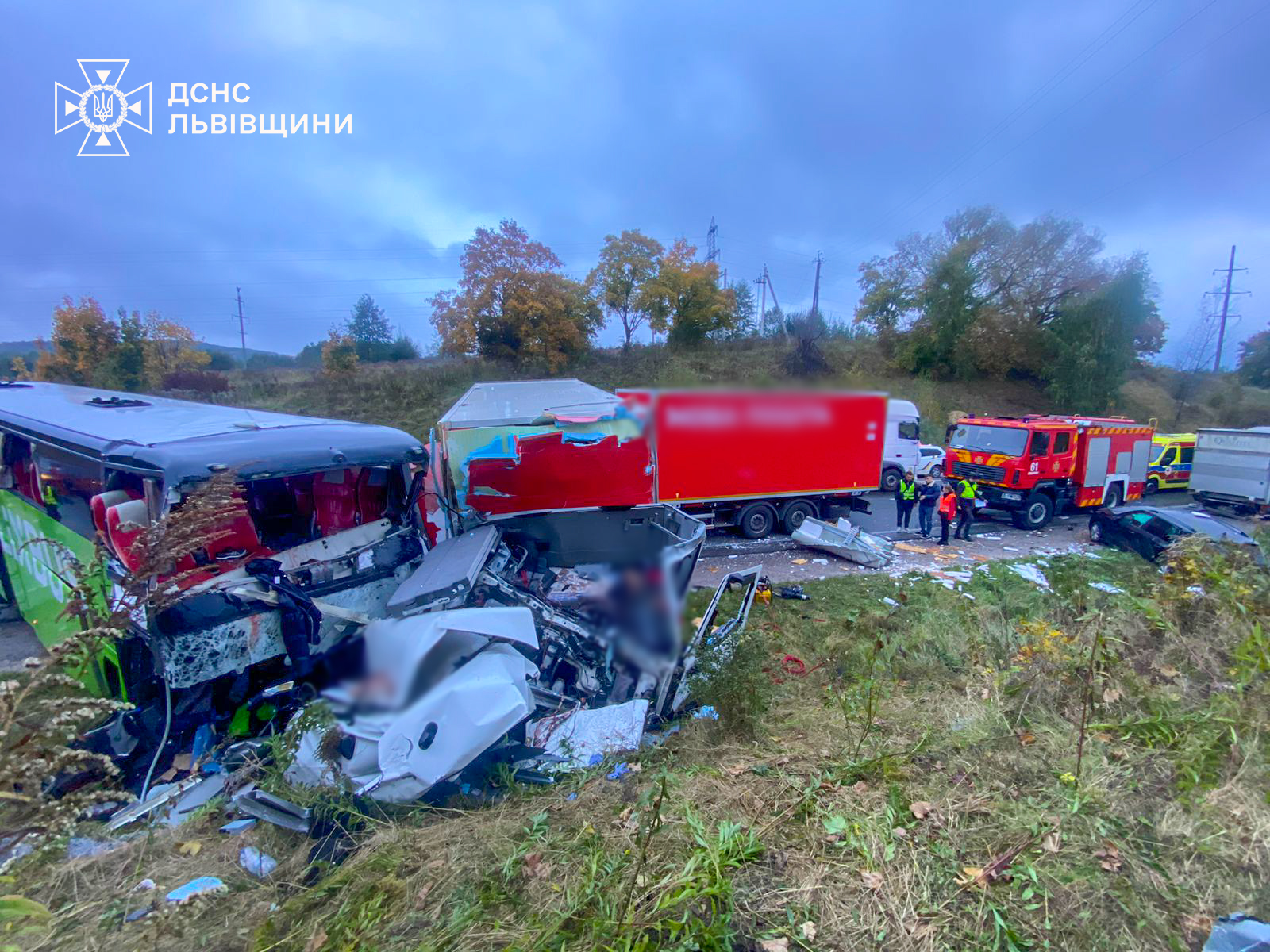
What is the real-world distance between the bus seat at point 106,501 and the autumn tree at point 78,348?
47.7 ft

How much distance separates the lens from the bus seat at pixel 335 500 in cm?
249

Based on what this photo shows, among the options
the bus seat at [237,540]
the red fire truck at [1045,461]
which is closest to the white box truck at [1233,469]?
the red fire truck at [1045,461]

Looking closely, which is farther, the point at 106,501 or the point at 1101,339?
the point at 106,501

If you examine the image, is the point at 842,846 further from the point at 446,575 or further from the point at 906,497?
the point at 906,497

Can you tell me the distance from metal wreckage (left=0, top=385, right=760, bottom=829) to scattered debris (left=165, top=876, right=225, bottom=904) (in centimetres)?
33

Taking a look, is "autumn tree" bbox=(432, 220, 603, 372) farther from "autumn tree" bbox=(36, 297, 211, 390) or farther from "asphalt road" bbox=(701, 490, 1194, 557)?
"autumn tree" bbox=(36, 297, 211, 390)

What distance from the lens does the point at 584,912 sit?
187 cm

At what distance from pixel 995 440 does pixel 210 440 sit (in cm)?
1233

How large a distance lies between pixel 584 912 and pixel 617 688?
176 centimetres

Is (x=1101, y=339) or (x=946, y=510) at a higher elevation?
(x=1101, y=339)

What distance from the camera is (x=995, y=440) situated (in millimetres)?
10883

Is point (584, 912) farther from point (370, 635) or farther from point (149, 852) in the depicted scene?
point (149, 852)

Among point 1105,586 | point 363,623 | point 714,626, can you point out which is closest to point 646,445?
point 363,623

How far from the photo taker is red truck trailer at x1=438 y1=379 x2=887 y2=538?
108 centimetres
